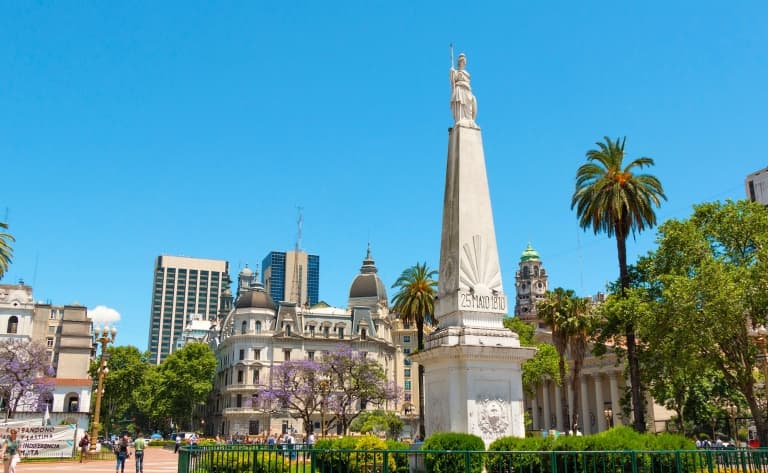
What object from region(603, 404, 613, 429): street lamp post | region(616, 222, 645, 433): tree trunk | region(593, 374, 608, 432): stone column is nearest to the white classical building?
region(593, 374, 608, 432): stone column

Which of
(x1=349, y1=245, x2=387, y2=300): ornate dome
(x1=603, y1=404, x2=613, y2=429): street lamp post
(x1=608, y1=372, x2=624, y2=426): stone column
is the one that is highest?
(x1=349, y1=245, x2=387, y2=300): ornate dome

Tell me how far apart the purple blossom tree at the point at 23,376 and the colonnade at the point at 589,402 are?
47.2m

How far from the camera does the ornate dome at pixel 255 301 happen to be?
85.8 m

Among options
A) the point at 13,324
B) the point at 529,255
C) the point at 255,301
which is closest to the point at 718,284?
the point at 255,301

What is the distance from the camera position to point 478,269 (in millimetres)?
18469

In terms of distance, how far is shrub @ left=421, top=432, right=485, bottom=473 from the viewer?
13828mm

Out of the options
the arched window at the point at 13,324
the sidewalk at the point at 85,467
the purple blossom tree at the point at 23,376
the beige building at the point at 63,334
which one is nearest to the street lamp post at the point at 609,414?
the sidewalk at the point at 85,467

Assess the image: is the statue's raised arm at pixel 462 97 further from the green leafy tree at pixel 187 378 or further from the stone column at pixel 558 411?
the green leafy tree at pixel 187 378

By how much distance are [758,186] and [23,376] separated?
7863 centimetres

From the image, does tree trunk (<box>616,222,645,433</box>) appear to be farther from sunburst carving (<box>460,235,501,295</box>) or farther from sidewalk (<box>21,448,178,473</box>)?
sidewalk (<box>21,448,178,473</box>)

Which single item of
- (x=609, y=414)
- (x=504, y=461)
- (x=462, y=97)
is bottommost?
(x=504, y=461)

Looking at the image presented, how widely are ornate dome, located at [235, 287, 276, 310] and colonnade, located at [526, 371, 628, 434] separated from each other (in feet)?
116

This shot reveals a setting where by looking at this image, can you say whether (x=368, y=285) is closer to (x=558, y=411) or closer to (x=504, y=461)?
(x=558, y=411)

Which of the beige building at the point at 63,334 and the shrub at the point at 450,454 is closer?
the shrub at the point at 450,454
